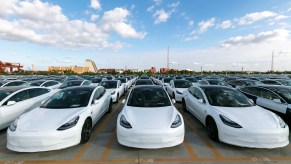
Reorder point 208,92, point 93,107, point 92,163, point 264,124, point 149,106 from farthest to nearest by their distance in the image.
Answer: point 208,92 < point 93,107 < point 149,106 < point 264,124 < point 92,163

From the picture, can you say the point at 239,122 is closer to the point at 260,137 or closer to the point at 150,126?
the point at 260,137

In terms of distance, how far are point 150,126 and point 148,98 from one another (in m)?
1.61

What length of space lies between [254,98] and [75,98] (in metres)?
7.25

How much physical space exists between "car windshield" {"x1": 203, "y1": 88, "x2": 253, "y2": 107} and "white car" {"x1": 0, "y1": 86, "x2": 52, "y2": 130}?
6.76 m

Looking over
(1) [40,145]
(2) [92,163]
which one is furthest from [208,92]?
(1) [40,145]

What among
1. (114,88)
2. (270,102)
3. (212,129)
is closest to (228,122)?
(212,129)

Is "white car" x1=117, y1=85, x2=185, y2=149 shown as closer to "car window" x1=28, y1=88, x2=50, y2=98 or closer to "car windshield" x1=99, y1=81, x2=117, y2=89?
"car window" x1=28, y1=88, x2=50, y2=98

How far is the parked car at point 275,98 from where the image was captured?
17.3 ft

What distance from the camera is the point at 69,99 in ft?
17.5

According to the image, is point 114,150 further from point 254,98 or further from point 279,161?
point 254,98

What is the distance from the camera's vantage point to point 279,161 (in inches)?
142

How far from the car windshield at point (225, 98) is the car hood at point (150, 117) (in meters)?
1.60

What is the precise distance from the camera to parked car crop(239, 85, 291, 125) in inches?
208

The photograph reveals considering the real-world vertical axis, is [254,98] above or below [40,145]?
above
